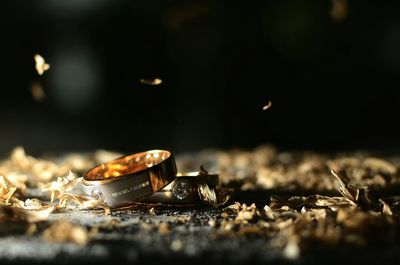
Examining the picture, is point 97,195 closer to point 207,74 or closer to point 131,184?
point 131,184

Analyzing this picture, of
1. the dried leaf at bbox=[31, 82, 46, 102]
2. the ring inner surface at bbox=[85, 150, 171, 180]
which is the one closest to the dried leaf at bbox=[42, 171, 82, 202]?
the ring inner surface at bbox=[85, 150, 171, 180]

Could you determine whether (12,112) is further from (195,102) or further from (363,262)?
(363,262)

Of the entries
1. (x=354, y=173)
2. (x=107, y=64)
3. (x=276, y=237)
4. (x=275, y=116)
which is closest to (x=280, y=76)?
(x=275, y=116)

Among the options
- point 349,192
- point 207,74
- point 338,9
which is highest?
point 338,9

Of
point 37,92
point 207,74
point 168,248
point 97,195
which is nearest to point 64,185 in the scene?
point 97,195

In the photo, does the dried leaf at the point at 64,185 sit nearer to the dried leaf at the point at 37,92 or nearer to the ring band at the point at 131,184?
the ring band at the point at 131,184

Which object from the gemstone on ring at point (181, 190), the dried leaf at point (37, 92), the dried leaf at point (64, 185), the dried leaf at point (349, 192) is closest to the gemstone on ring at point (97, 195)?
the dried leaf at point (64, 185)
